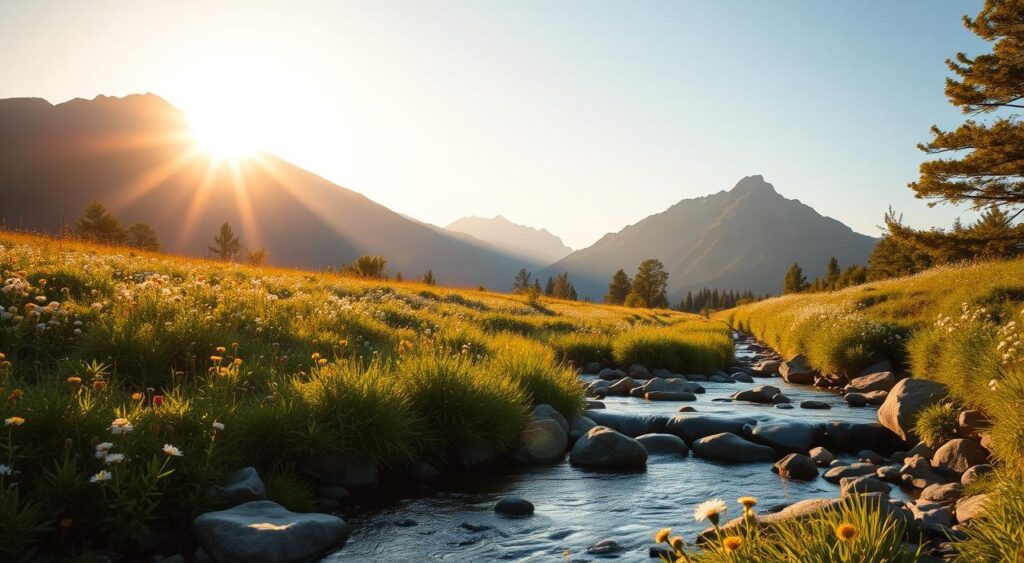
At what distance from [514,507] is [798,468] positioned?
4.51 metres

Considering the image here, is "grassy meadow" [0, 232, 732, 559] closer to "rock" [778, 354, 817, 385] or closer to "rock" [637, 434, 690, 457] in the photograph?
"rock" [637, 434, 690, 457]

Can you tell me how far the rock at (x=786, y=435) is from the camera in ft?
34.3

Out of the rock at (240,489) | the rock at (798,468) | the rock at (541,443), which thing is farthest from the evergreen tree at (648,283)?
the rock at (240,489)

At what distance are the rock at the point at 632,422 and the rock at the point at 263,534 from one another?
6.95m

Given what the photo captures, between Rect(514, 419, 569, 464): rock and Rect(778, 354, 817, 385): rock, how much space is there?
43.7 feet

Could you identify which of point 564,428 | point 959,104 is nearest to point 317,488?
point 564,428

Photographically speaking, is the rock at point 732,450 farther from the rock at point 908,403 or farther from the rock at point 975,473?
the rock at point 975,473

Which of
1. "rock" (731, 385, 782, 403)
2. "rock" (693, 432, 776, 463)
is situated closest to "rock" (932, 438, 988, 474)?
"rock" (693, 432, 776, 463)

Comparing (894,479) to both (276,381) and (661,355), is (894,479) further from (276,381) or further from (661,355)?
(661,355)

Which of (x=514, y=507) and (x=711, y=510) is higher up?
(x=711, y=510)

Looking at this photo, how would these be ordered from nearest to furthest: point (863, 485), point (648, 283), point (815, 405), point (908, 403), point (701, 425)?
point (863, 485), point (908, 403), point (701, 425), point (815, 405), point (648, 283)

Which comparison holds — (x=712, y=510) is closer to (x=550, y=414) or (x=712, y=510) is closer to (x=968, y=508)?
(x=968, y=508)

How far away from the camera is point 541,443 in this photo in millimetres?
9883

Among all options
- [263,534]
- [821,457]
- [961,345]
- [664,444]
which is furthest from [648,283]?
[263,534]
